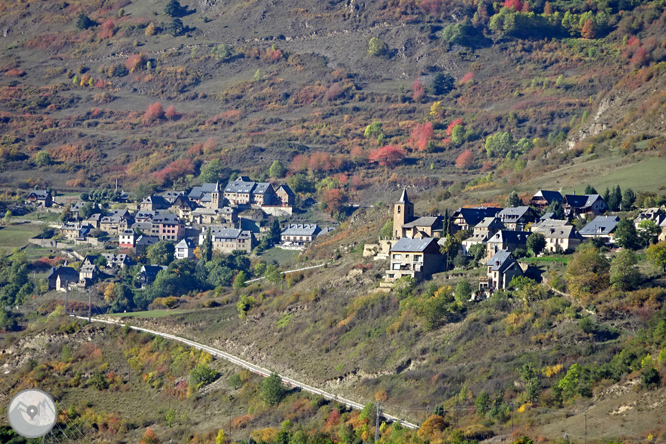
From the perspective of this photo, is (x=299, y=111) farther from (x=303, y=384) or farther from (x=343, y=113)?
(x=303, y=384)

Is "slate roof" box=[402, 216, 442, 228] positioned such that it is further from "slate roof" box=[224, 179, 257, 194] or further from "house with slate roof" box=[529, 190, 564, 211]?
"slate roof" box=[224, 179, 257, 194]

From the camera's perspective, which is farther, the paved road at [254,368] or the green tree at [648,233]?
the green tree at [648,233]

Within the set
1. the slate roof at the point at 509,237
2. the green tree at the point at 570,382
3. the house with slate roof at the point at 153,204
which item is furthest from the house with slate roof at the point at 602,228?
the house with slate roof at the point at 153,204

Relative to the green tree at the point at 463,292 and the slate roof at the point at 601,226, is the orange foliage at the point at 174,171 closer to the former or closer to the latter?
the slate roof at the point at 601,226

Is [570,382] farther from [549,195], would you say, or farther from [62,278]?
[62,278]

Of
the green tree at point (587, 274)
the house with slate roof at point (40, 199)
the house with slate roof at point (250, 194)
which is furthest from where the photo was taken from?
the house with slate roof at point (40, 199)

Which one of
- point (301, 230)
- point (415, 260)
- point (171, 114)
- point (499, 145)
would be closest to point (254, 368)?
point (415, 260)

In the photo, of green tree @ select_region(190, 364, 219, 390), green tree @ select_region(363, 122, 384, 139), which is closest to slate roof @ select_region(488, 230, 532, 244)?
green tree @ select_region(190, 364, 219, 390)
